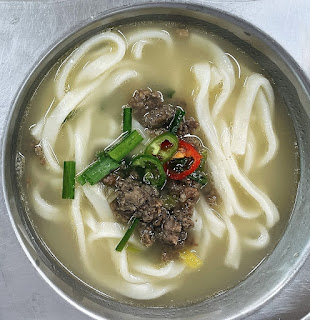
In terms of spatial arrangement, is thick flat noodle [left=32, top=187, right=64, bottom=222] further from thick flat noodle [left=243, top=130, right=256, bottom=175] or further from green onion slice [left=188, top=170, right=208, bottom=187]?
→ thick flat noodle [left=243, top=130, right=256, bottom=175]

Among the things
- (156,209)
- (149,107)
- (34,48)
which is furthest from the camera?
(149,107)

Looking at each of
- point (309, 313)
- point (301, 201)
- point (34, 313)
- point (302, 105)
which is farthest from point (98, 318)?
point (302, 105)

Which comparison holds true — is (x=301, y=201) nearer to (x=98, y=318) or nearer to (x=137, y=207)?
(x=137, y=207)

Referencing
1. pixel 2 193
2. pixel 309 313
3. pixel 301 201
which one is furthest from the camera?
pixel 301 201

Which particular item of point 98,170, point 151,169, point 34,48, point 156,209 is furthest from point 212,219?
point 34,48

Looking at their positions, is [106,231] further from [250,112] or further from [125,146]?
[250,112]
